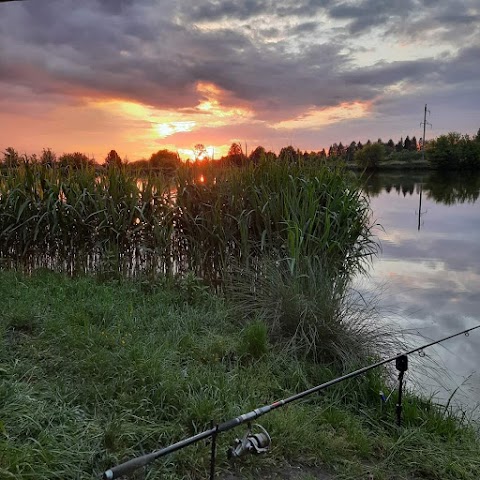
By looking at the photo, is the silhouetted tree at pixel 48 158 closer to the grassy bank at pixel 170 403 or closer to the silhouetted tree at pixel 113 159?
the silhouetted tree at pixel 113 159

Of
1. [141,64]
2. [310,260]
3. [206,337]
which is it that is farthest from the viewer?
[141,64]

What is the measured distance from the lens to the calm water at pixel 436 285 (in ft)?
12.6

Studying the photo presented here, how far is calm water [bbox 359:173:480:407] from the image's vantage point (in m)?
3.85

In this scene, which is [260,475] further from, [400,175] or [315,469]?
[400,175]

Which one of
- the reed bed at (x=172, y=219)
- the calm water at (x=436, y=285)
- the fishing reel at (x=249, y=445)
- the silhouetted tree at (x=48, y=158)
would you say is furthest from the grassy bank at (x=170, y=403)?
the silhouetted tree at (x=48, y=158)

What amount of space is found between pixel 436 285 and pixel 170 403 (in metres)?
6.11

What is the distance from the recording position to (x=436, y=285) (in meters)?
7.36

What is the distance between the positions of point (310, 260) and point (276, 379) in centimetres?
140

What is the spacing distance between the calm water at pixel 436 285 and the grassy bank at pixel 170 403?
1.06 m

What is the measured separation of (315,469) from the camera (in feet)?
6.81

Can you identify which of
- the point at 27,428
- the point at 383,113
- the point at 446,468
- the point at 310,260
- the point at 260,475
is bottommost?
the point at 446,468

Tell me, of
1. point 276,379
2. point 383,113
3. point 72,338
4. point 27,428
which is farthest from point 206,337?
point 383,113

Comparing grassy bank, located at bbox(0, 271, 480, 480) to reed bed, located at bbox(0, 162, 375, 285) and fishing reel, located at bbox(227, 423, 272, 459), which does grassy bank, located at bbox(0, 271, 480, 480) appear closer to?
fishing reel, located at bbox(227, 423, 272, 459)

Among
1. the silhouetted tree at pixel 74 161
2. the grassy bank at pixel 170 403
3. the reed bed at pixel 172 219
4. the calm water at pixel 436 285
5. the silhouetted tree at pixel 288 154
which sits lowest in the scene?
the calm water at pixel 436 285
